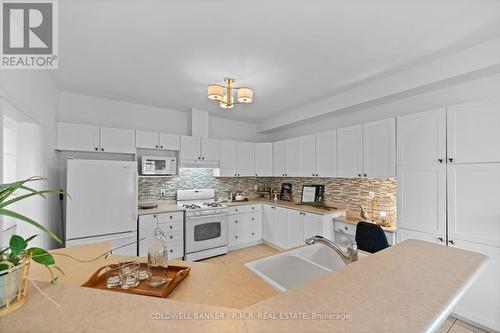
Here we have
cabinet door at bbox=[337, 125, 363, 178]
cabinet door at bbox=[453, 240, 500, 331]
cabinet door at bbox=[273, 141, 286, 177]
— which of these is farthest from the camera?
cabinet door at bbox=[273, 141, 286, 177]

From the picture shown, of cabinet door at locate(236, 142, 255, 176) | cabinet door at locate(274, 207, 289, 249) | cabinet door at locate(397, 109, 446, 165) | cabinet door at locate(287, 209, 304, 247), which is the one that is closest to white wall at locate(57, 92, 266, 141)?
cabinet door at locate(236, 142, 255, 176)

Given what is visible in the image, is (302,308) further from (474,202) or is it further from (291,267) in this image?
(474,202)

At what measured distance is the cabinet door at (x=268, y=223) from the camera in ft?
13.6

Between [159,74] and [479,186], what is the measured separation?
11.5ft

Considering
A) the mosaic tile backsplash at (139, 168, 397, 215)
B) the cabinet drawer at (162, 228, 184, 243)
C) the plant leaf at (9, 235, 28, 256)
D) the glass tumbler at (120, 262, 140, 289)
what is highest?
the plant leaf at (9, 235, 28, 256)

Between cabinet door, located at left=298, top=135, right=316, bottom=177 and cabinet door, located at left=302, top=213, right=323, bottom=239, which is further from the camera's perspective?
cabinet door, located at left=298, top=135, right=316, bottom=177

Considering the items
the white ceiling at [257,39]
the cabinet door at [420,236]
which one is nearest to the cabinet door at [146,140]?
the white ceiling at [257,39]

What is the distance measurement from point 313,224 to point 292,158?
1360 millimetres

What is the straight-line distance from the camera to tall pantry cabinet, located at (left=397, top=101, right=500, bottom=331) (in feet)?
6.29

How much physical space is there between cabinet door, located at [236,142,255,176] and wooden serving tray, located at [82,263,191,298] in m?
3.20

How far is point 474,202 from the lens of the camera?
6.55 feet

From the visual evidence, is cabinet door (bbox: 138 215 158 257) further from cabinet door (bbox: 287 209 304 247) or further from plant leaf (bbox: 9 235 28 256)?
plant leaf (bbox: 9 235 28 256)

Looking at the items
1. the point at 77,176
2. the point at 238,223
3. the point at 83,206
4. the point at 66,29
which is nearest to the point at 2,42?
the point at 66,29

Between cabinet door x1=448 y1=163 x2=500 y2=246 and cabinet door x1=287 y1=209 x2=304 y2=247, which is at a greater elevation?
cabinet door x1=448 y1=163 x2=500 y2=246
